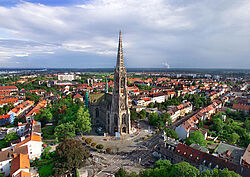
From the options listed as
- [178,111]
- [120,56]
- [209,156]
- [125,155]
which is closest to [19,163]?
[125,155]

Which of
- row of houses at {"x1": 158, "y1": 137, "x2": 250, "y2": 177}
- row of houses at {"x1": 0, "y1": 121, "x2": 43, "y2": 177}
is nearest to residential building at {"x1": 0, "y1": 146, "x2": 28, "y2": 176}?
row of houses at {"x1": 0, "y1": 121, "x2": 43, "y2": 177}

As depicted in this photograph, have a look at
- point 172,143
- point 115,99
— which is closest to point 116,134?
point 115,99

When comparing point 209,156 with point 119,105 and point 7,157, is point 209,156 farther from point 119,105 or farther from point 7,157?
point 7,157

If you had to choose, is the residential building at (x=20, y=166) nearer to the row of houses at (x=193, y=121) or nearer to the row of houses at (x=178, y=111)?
the row of houses at (x=193, y=121)

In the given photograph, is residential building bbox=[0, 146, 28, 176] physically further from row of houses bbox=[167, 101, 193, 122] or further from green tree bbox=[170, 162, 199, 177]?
row of houses bbox=[167, 101, 193, 122]

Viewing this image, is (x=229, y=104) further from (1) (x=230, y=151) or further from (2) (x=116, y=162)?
(2) (x=116, y=162)

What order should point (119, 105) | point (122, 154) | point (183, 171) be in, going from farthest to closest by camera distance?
point (119, 105) → point (122, 154) → point (183, 171)
